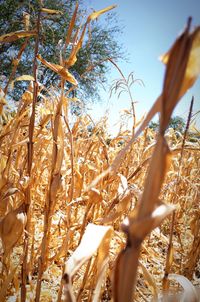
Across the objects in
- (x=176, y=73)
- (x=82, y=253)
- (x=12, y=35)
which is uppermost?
(x=12, y=35)

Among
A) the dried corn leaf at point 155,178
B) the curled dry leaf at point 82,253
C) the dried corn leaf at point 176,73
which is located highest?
the dried corn leaf at point 176,73

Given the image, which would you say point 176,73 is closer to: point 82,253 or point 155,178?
point 155,178

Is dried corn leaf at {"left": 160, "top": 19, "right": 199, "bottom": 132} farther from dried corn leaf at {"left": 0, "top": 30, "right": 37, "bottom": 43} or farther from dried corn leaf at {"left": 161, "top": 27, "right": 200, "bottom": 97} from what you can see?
dried corn leaf at {"left": 0, "top": 30, "right": 37, "bottom": 43}

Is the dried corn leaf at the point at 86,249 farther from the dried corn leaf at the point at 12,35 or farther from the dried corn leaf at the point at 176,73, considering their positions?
the dried corn leaf at the point at 12,35

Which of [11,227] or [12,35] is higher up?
[12,35]

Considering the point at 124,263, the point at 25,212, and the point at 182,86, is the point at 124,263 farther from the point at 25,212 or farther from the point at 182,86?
the point at 25,212

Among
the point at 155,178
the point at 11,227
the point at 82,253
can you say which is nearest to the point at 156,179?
the point at 155,178

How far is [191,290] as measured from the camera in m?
0.32

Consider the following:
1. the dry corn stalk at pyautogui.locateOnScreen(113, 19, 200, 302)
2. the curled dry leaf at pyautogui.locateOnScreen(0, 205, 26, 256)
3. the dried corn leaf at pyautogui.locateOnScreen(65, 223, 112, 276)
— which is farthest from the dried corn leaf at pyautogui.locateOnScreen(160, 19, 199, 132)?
the curled dry leaf at pyautogui.locateOnScreen(0, 205, 26, 256)

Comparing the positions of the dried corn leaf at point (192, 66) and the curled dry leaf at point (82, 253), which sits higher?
the dried corn leaf at point (192, 66)

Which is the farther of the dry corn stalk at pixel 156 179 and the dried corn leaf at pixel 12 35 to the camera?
the dried corn leaf at pixel 12 35

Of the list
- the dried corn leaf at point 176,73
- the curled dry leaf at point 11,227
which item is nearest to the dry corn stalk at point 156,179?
the dried corn leaf at point 176,73

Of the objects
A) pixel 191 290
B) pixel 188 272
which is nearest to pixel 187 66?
pixel 191 290

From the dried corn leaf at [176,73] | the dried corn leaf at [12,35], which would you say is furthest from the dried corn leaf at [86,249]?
the dried corn leaf at [12,35]
